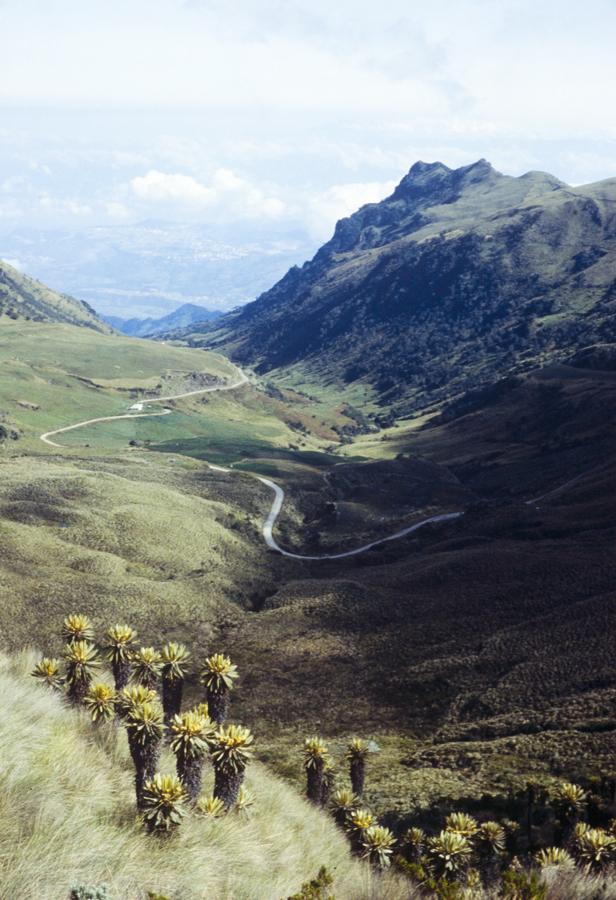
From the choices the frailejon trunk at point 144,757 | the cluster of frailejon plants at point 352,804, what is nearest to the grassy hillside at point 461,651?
the cluster of frailejon plants at point 352,804

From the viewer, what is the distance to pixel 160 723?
17.7m

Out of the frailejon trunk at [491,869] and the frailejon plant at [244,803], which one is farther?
the frailejon trunk at [491,869]

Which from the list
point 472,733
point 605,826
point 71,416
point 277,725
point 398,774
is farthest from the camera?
point 71,416

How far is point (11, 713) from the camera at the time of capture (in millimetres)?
Result: 16828

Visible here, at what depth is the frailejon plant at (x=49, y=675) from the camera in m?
22.9

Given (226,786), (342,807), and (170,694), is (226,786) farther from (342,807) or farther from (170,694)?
(342,807)

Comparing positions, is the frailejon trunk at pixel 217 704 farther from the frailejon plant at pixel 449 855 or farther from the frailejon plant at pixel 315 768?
the frailejon plant at pixel 449 855

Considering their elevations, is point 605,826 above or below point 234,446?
below

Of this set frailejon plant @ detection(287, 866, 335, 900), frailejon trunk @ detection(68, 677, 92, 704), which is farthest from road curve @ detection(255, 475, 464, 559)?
frailejon plant @ detection(287, 866, 335, 900)

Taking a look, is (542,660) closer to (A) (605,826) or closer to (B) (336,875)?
(A) (605,826)

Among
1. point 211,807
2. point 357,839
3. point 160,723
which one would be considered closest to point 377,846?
point 357,839

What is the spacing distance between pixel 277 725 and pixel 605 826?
74.1 feet

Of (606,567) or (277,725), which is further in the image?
(606,567)

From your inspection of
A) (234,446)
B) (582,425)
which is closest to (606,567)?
(582,425)
